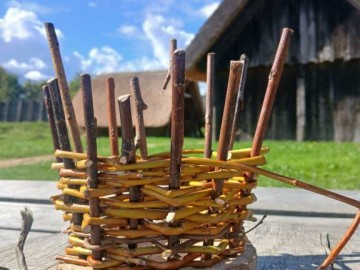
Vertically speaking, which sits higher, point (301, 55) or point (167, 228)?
point (301, 55)

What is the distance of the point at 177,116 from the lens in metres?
0.48

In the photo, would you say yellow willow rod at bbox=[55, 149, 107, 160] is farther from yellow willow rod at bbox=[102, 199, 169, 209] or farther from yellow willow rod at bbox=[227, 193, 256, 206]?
yellow willow rod at bbox=[227, 193, 256, 206]

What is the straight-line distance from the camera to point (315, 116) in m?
6.45

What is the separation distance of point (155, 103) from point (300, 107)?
6294 millimetres

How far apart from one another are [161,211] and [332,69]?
6.27 m

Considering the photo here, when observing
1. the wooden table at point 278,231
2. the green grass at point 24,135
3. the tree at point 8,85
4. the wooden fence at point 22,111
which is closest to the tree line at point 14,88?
the tree at point 8,85

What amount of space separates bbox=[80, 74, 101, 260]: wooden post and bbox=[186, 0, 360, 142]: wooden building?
19.7 feet

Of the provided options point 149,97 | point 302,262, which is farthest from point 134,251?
point 149,97

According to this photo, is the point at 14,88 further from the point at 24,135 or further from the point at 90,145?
the point at 90,145

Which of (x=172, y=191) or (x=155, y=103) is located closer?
(x=172, y=191)

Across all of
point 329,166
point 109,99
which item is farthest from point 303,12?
point 109,99

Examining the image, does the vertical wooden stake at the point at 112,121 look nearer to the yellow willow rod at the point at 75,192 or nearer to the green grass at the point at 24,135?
the yellow willow rod at the point at 75,192

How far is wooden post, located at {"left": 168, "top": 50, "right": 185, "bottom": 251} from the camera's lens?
47 centimetres

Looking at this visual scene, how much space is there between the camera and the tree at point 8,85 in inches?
1333
